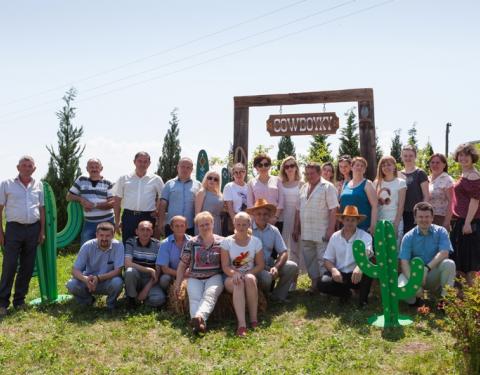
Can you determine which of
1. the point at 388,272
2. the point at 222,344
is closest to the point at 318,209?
the point at 388,272

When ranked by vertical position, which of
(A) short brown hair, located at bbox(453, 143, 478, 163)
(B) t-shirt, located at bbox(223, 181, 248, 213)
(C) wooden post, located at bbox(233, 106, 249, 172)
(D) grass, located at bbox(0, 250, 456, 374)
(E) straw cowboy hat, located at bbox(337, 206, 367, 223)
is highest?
(C) wooden post, located at bbox(233, 106, 249, 172)

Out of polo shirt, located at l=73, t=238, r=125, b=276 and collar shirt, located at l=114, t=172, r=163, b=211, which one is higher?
collar shirt, located at l=114, t=172, r=163, b=211

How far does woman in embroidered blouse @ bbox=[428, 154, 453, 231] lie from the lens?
6387 millimetres

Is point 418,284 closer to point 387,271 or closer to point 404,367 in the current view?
point 387,271

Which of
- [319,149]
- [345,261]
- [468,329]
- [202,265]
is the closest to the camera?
[468,329]

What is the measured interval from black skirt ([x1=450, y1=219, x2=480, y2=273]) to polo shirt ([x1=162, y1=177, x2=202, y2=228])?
323 centimetres

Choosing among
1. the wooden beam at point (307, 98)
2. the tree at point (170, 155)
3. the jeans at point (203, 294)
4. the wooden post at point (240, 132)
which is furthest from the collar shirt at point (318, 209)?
the tree at point (170, 155)

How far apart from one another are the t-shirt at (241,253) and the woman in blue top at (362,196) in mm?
1387

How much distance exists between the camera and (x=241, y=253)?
5867mm

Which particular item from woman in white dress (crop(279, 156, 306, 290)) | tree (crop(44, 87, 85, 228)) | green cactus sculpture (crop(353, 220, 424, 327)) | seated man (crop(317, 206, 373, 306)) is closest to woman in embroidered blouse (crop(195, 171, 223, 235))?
woman in white dress (crop(279, 156, 306, 290))

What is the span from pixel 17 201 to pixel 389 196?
448 centimetres

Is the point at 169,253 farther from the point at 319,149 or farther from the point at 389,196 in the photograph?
the point at 319,149

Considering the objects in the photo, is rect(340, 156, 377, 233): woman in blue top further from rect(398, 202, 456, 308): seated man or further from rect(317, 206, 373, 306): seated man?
rect(398, 202, 456, 308): seated man

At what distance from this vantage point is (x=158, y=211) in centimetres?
689
